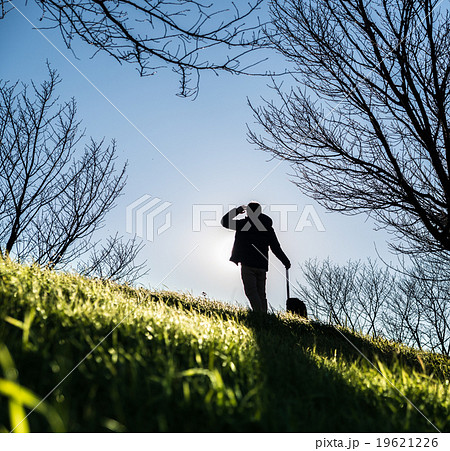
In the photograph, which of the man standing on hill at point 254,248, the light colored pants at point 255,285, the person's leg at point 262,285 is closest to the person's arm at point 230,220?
the man standing on hill at point 254,248

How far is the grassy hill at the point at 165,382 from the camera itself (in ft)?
4.74

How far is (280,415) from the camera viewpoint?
60.9 inches

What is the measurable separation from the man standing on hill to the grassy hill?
164 inches

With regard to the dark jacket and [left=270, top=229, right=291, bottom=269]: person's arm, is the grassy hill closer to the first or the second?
the dark jacket

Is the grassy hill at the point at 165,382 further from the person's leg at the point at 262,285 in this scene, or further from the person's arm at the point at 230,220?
the person's arm at the point at 230,220

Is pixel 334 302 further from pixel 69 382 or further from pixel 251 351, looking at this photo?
pixel 69 382

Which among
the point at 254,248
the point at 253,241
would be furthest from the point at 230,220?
the point at 254,248

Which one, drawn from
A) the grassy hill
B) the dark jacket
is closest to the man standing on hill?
the dark jacket

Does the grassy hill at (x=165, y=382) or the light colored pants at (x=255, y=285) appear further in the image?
the light colored pants at (x=255, y=285)

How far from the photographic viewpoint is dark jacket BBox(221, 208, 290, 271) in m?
7.25

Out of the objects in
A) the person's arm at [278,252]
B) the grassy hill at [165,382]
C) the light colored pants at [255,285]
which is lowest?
the grassy hill at [165,382]

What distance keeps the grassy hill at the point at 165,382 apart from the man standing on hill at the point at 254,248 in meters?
4.16

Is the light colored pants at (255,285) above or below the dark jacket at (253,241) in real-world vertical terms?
below
